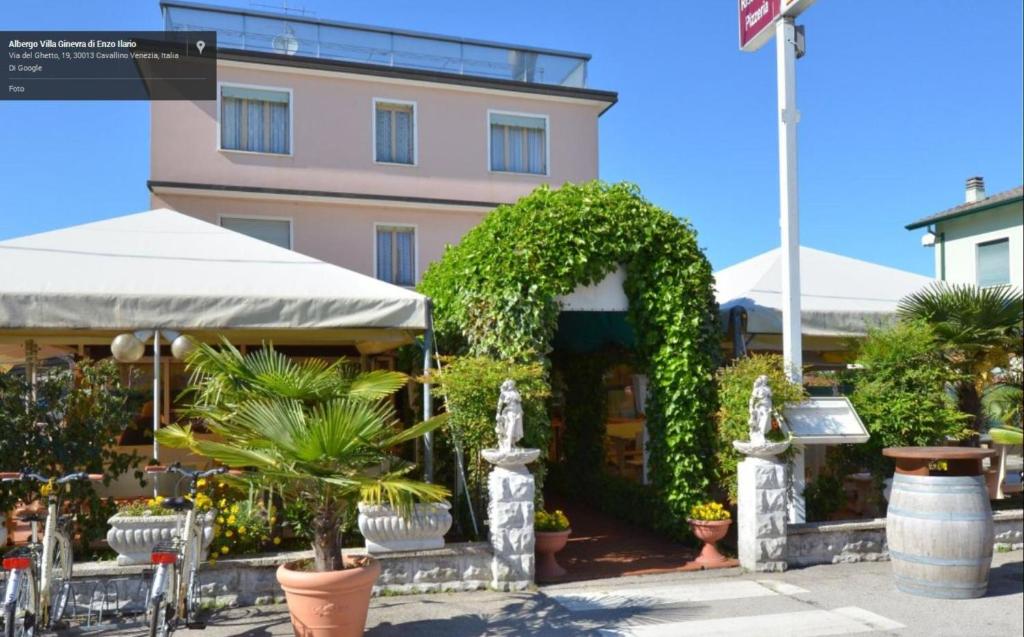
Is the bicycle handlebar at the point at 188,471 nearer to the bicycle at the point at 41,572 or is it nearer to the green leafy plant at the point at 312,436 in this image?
the green leafy plant at the point at 312,436

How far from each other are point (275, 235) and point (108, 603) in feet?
32.6

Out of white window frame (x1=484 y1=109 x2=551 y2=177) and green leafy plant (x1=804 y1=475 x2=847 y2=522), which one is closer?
green leafy plant (x1=804 y1=475 x2=847 y2=522)

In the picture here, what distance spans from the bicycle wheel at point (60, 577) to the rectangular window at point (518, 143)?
40.4ft

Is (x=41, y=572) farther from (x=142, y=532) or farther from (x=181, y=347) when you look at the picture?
(x=181, y=347)

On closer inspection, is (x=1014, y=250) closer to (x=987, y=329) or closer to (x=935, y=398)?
(x=935, y=398)

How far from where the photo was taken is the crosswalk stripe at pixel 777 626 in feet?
19.2

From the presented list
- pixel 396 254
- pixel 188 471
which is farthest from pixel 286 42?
pixel 188 471

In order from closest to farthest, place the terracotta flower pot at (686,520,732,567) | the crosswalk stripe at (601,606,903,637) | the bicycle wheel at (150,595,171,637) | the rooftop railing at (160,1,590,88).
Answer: the bicycle wheel at (150,595,171,637)
the crosswalk stripe at (601,606,903,637)
the terracotta flower pot at (686,520,732,567)
the rooftop railing at (160,1,590,88)

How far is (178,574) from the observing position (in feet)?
18.9

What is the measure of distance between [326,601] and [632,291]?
15.2 feet

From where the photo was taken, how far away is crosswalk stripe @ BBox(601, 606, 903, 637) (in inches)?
230

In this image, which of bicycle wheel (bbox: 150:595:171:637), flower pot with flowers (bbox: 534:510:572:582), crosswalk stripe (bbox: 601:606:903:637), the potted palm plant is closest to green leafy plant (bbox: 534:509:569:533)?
flower pot with flowers (bbox: 534:510:572:582)

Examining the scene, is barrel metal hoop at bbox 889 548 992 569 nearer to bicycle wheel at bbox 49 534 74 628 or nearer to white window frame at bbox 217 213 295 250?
bicycle wheel at bbox 49 534 74 628

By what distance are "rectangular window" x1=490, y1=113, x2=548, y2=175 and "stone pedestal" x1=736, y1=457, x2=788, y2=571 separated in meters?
10.8
